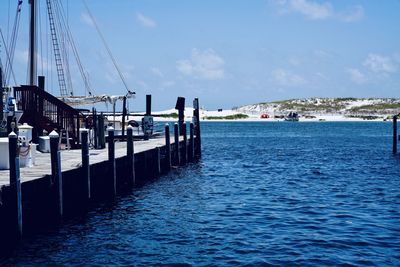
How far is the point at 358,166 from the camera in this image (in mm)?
38094

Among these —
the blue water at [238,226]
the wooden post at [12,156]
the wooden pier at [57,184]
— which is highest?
the wooden post at [12,156]

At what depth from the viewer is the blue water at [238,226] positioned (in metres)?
14.9

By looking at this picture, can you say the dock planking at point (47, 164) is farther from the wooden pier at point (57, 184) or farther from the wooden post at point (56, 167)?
the wooden post at point (56, 167)

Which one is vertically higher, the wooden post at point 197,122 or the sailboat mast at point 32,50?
the sailboat mast at point 32,50

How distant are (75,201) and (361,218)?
9.96m

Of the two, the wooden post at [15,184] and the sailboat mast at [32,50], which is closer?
the wooden post at [15,184]

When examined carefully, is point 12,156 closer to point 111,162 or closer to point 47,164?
point 47,164

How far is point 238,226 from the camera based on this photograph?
1831 cm

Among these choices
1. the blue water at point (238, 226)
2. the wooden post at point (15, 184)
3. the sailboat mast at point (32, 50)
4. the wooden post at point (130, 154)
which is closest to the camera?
the blue water at point (238, 226)

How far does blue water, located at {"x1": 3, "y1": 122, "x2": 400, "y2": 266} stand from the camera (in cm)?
1491

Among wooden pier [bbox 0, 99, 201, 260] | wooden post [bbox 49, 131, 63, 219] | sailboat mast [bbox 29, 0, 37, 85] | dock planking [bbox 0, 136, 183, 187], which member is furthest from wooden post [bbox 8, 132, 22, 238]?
sailboat mast [bbox 29, 0, 37, 85]

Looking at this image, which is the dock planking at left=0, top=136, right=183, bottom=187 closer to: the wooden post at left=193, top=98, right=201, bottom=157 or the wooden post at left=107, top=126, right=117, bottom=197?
the wooden post at left=107, top=126, right=117, bottom=197

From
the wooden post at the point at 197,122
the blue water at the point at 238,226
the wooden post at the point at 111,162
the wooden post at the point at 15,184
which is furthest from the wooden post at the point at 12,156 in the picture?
the wooden post at the point at 197,122

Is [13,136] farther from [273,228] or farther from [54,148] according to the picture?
[273,228]
